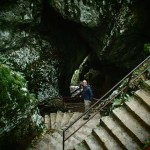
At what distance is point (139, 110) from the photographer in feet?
24.5

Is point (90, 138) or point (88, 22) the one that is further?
point (88, 22)

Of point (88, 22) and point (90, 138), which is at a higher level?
point (88, 22)

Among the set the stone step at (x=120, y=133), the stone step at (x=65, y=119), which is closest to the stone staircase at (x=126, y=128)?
the stone step at (x=120, y=133)

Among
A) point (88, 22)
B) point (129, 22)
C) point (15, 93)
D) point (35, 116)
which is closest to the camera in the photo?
point (15, 93)

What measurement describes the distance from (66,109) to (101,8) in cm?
676

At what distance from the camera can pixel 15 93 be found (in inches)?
333

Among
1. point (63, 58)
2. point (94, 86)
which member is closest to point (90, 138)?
point (63, 58)

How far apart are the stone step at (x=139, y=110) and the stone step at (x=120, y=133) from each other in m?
0.57

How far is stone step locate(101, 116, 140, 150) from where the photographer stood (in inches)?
271

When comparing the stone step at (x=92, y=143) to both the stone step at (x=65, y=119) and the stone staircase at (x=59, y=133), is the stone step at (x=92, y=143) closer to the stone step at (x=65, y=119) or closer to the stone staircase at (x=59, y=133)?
the stone staircase at (x=59, y=133)

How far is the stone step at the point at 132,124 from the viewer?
6.89 meters

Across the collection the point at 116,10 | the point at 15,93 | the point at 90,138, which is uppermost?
the point at 116,10

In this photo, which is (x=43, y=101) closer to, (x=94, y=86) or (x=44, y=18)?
(x=44, y=18)

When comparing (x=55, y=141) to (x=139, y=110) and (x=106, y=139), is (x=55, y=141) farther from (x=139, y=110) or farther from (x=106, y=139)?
(x=139, y=110)
